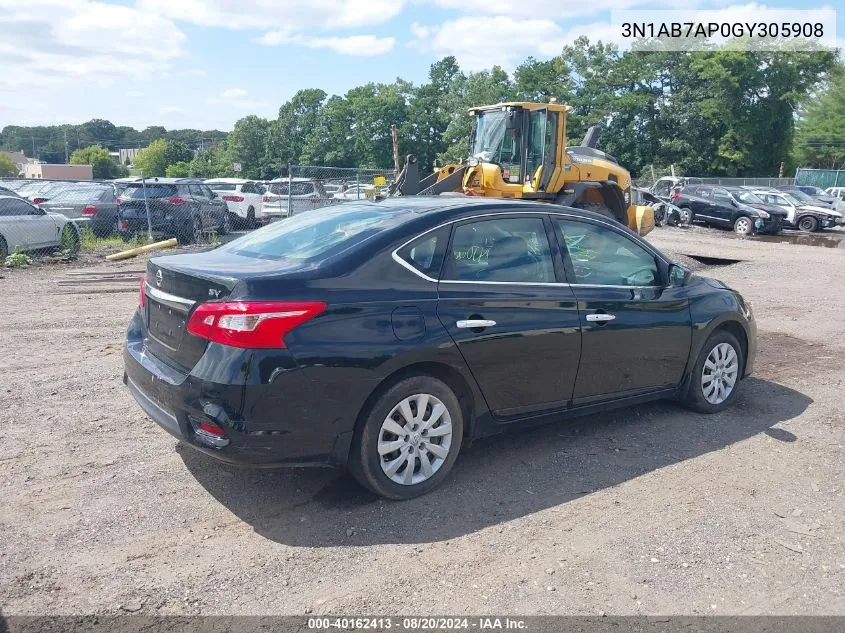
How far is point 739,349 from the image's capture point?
6.13 meters

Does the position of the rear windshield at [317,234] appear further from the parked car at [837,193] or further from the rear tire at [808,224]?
the parked car at [837,193]

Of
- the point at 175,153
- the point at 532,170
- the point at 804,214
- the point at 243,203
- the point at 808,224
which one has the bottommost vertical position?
the point at 808,224

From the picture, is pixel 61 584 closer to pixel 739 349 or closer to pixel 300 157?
pixel 739 349

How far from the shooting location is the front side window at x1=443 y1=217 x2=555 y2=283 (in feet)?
14.9

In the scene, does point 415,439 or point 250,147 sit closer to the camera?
point 415,439

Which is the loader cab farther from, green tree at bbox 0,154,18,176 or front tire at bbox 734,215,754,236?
green tree at bbox 0,154,18,176

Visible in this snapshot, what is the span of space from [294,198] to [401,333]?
17191 mm

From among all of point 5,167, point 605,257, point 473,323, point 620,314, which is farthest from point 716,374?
point 5,167

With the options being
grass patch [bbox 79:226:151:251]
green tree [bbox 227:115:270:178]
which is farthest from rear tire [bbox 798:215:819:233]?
green tree [bbox 227:115:270:178]

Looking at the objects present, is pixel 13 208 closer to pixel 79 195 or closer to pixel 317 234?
pixel 79 195

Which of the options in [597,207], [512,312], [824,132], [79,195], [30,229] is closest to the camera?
[512,312]

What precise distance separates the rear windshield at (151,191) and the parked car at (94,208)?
0.50m

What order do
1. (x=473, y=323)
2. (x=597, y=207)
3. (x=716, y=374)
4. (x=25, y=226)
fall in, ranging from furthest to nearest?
(x=597, y=207), (x=25, y=226), (x=716, y=374), (x=473, y=323)

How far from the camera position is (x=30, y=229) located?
14328mm
